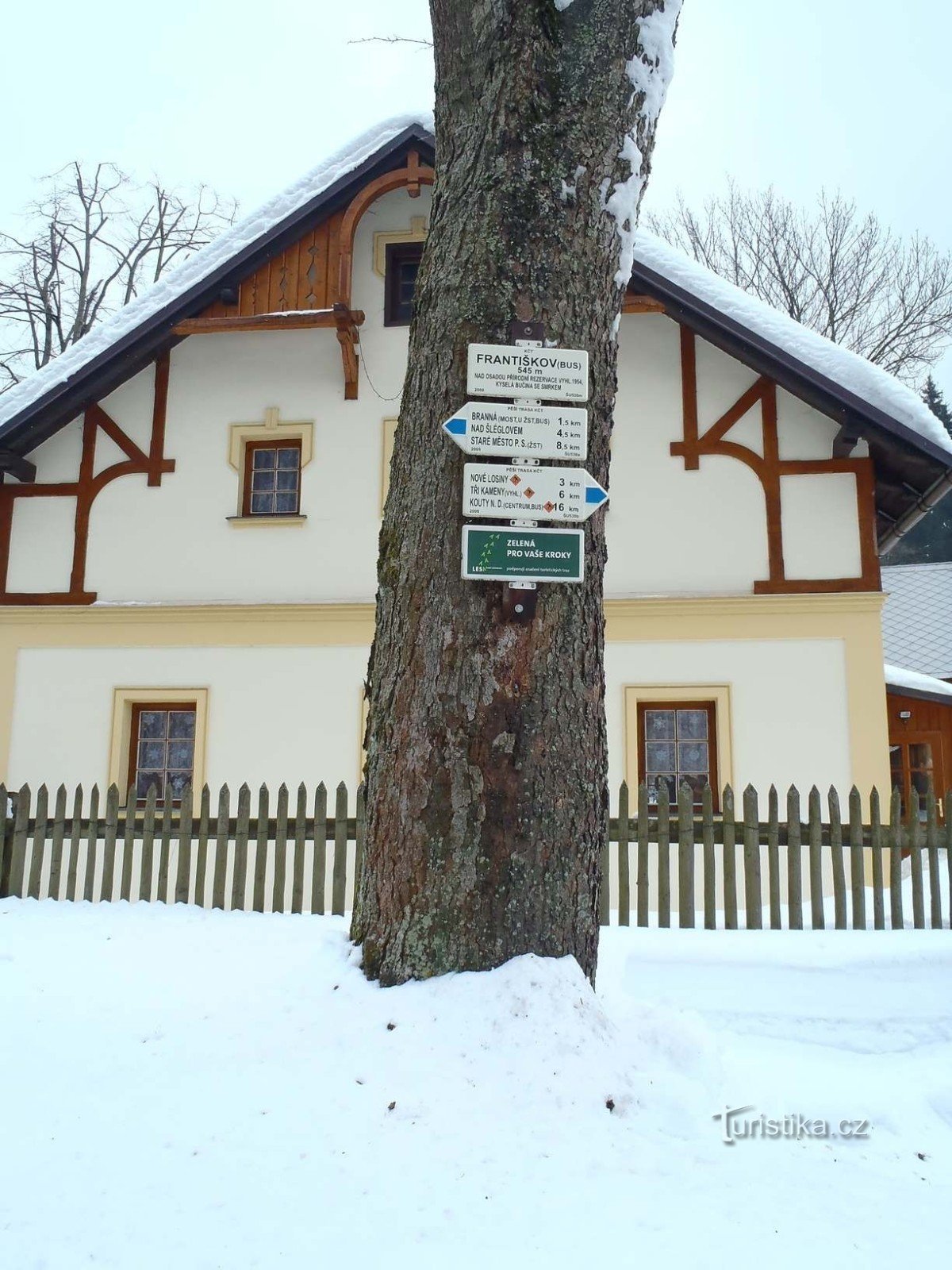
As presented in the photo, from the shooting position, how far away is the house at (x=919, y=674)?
14.5 metres

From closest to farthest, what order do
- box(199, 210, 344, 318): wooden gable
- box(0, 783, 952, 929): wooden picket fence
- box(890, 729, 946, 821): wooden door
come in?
1. box(0, 783, 952, 929): wooden picket fence
2. box(199, 210, 344, 318): wooden gable
3. box(890, 729, 946, 821): wooden door

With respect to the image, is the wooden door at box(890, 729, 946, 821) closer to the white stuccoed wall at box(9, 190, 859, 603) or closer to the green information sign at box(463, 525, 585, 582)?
the white stuccoed wall at box(9, 190, 859, 603)

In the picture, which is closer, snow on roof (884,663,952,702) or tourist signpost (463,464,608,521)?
tourist signpost (463,464,608,521)

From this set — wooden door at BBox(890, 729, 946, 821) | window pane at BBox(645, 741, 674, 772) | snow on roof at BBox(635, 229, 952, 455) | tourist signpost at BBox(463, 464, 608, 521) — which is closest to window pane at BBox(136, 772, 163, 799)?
window pane at BBox(645, 741, 674, 772)

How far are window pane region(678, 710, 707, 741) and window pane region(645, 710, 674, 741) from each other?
71 millimetres

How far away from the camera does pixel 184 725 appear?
959 cm

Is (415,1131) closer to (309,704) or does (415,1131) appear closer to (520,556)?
(520,556)

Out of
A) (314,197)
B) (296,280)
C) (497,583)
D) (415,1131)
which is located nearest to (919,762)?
(296,280)

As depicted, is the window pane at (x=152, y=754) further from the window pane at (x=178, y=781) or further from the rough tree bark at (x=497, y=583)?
the rough tree bark at (x=497, y=583)

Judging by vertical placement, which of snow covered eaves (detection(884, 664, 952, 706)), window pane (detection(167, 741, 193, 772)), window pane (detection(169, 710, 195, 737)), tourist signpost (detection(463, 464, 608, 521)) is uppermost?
snow covered eaves (detection(884, 664, 952, 706))

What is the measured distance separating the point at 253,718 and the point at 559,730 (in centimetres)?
683

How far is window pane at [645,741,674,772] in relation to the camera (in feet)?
29.6

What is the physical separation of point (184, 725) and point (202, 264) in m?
4.38

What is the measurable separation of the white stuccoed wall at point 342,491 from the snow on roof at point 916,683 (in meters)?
5.76
